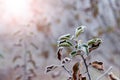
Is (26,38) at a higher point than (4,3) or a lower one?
lower

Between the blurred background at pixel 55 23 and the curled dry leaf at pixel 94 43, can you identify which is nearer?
the curled dry leaf at pixel 94 43

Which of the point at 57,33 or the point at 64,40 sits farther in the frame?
the point at 57,33

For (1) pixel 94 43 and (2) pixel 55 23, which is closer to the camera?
(1) pixel 94 43

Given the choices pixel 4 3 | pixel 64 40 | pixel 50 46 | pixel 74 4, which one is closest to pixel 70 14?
pixel 74 4

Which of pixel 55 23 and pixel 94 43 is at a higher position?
pixel 55 23

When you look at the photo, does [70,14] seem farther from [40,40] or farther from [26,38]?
[26,38]

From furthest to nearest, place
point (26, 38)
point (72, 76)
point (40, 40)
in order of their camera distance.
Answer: point (40, 40) → point (26, 38) → point (72, 76)

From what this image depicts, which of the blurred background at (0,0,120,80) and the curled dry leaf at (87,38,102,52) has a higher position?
the blurred background at (0,0,120,80)

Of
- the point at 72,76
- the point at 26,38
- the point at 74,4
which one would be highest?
the point at 74,4

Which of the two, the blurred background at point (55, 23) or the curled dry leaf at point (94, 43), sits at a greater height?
the blurred background at point (55, 23)

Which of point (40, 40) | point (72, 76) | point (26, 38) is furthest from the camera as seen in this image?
point (40, 40)

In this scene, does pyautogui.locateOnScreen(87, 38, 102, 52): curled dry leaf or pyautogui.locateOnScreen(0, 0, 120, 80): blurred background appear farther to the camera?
pyautogui.locateOnScreen(0, 0, 120, 80): blurred background
